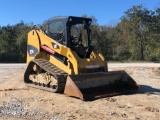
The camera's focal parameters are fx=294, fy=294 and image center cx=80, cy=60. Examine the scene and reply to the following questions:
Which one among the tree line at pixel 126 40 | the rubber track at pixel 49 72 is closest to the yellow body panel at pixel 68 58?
the rubber track at pixel 49 72

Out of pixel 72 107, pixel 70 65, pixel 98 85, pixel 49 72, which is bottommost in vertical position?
pixel 72 107

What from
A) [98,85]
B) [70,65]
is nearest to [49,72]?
[70,65]

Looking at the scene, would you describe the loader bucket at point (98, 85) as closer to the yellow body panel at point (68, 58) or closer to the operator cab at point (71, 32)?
the yellow body panel at point (68, 58)

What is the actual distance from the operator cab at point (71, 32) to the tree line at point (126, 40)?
2002cm

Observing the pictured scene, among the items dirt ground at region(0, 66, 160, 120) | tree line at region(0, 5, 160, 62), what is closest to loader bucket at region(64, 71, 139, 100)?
dirt ground at region(0, 66, 160, 120)

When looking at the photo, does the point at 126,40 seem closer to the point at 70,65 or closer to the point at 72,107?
the point at 70,65

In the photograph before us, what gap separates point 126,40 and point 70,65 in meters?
27.1

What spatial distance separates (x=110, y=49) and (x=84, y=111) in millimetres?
28967

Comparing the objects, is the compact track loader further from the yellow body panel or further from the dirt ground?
the dirt ground

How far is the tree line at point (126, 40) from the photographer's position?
31750 millimetres

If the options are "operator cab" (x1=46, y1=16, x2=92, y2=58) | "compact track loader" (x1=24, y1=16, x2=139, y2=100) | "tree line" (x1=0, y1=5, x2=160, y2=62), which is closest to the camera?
"compact track loader" (x1=24, y1=16, x2=139, y2=100)

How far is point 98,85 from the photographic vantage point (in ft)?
30.3

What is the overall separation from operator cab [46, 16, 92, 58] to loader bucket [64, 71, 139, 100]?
4.10 feet

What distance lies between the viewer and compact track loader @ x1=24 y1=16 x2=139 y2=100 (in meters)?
8.85
